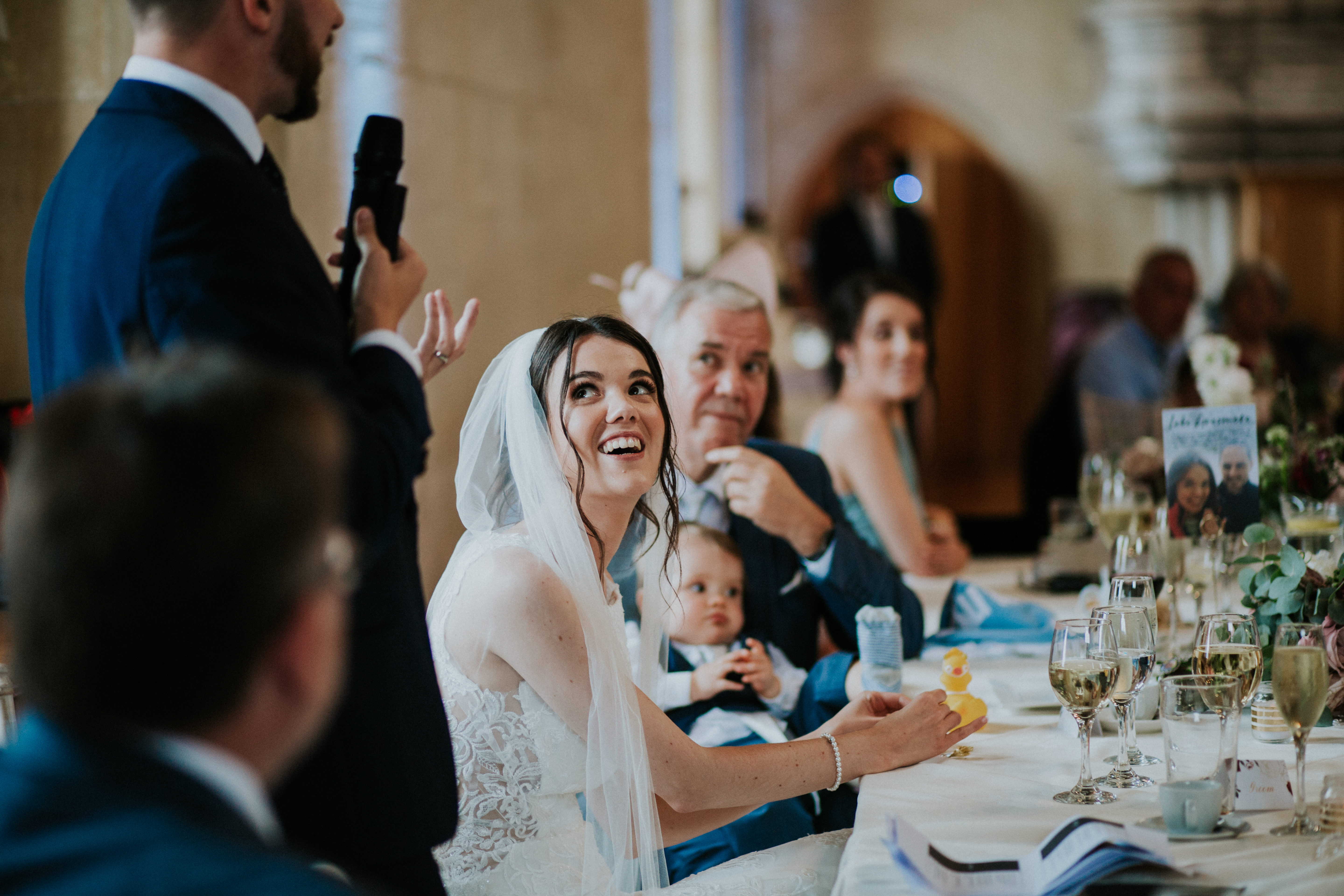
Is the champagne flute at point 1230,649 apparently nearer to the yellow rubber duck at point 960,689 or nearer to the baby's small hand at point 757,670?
the yellow rubber duck at point 960,689

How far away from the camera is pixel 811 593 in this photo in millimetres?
2613

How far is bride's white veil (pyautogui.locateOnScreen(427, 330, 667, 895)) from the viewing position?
Answer: 1.74 m

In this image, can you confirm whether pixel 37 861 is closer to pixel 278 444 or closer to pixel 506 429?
pixel 278 444

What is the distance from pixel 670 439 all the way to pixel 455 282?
138 centimetres

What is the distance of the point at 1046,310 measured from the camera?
33.7 ft

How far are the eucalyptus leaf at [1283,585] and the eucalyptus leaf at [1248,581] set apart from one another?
28 mm

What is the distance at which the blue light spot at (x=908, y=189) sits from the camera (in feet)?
33.1

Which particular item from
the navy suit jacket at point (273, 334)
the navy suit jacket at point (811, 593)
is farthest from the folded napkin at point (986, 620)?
the navy suit jacket at point (273, 334)

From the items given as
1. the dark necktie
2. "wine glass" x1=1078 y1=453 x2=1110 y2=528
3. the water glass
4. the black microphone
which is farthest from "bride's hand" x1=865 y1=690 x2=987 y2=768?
"wine glass" x1=1078 y1=453 x2=1110 y2=528

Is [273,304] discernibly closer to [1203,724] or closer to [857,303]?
[1203,724]

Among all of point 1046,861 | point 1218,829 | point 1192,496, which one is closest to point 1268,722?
point 1218,829

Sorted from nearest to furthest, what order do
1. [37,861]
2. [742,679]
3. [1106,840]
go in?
[37,861], [1106,840], [742,679]

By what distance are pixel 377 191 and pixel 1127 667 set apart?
107 cm

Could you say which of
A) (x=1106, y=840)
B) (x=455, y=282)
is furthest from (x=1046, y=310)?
(x=1106, y=840)
